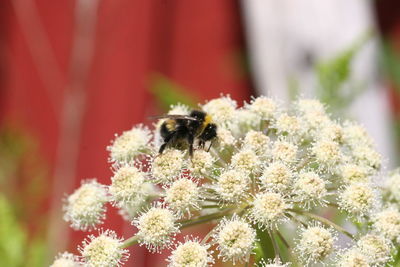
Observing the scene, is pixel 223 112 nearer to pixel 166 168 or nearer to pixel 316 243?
pixel 166 168

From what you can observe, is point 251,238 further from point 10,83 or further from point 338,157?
point 10,83

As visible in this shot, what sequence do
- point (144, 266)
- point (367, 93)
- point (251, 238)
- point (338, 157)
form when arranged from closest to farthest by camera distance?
1. point (251, 238)
2. point (338, 157)
3. point (367, 93)
4. point (144, 266)

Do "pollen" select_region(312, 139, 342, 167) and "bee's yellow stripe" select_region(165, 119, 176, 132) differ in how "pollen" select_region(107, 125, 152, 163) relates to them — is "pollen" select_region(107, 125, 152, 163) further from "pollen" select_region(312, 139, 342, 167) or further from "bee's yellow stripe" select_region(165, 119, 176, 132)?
"pollen" select_region(312, 139, 342, 167)

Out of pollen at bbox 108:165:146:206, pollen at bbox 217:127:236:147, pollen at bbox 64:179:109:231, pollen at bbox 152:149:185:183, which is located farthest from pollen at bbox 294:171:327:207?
pollen at bbox 64:179:109:231

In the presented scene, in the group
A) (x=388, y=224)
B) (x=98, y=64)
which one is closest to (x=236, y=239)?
(x=388, y=224)


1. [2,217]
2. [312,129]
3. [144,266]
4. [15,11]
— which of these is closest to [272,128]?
[312,129]

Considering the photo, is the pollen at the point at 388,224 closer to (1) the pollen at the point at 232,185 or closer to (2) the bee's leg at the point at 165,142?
(1) the pollen at the point at 232,185

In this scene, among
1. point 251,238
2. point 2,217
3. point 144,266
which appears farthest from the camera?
point 144,266
